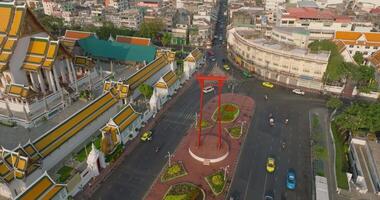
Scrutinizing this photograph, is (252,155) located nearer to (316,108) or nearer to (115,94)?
(316,108)

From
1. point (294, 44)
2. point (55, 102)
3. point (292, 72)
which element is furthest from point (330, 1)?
point (55, 102)

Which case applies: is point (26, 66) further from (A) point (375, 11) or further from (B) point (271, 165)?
(A) point (375, 11)

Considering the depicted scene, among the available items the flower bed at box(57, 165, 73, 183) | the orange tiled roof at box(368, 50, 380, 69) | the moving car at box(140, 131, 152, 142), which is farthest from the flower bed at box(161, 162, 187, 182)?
the orange tiled roof at box(368, 50, 380, 69)

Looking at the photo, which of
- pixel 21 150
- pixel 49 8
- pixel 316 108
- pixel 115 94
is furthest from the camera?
pixel 49 8

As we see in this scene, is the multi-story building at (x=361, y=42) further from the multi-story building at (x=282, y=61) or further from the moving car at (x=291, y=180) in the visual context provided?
the moving car at (x=291, y=180)

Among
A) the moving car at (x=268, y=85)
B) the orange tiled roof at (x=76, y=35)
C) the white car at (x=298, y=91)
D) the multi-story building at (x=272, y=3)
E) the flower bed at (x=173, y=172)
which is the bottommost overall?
the flower bed at (x=173, y=172)

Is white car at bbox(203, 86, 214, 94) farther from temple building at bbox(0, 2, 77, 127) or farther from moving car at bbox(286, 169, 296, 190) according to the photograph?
moving car at bbox(286, 169, 296, 190)

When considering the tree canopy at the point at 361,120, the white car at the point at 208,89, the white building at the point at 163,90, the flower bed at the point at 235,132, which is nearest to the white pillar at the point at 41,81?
the white building at the point at 163,90
